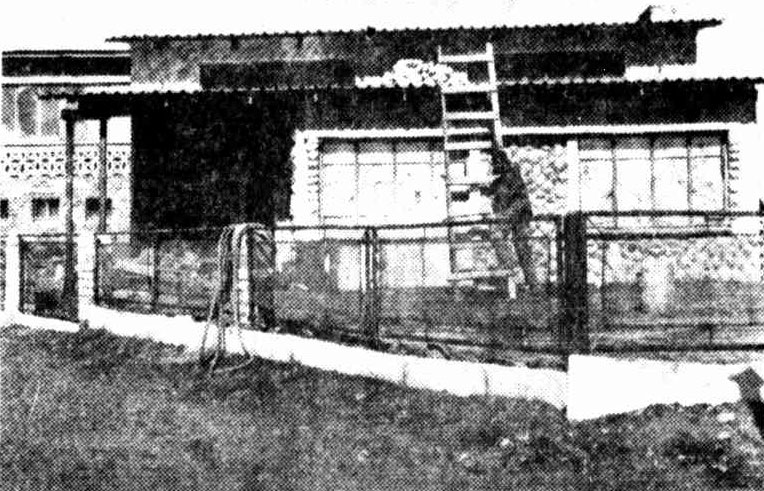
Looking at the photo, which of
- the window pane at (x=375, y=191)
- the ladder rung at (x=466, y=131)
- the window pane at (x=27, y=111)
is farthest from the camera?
the window pane at (x=27, y=111)

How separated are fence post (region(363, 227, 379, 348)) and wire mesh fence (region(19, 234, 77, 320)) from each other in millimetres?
5131

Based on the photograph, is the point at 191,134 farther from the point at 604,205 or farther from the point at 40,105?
the point at 40,105

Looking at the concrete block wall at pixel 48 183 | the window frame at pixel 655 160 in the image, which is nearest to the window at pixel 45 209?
the concrete block wall at pixel 48 183

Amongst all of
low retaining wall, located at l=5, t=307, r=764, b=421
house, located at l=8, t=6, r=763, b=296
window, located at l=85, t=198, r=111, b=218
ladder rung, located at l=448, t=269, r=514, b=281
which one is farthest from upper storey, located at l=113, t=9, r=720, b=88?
low retaining wall, located at l=5, t=307, r=764, b=421

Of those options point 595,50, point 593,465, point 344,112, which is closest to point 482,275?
point 593,465

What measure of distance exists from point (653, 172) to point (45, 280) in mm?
8981

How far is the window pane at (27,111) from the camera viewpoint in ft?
76.7

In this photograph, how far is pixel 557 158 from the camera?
13711 millimetres

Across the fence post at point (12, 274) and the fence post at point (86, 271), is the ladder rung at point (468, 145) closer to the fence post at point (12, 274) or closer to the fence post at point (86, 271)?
the fence post at point (86, 271)

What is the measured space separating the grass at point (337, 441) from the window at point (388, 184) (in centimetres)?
667

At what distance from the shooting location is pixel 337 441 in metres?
5.86

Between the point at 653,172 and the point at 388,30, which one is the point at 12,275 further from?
the point at 653,172

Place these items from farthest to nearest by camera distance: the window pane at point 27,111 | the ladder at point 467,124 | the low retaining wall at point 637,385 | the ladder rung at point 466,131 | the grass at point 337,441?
the window pane at point 27,111 < the ladder rung at point 466,131 < the ladder at point 467,124 < the low retaining wall at point 637,385 < the grass at point 337,441

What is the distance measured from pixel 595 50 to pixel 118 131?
12.5 m
